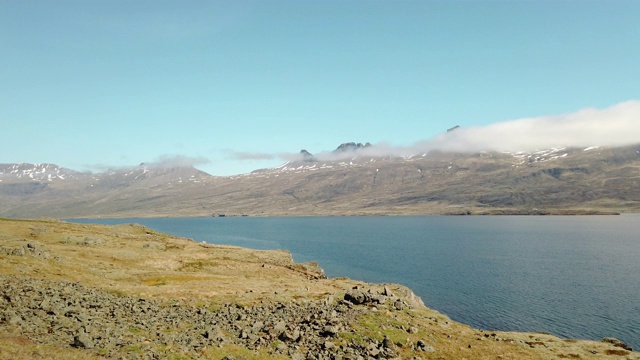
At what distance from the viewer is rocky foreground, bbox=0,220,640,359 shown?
28.8 meters

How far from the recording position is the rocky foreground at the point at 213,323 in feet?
94.4

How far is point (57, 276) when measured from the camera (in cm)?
4678

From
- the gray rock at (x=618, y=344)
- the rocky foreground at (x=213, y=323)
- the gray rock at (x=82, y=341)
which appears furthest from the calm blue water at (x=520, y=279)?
the gray rock at (x=82, y=341)

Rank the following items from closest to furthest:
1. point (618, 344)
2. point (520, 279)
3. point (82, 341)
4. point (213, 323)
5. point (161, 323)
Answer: point (82, 341) < point (161, 323) < point (213, 323) < point (618, 344) < point (520, 279)

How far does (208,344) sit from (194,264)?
52.7m

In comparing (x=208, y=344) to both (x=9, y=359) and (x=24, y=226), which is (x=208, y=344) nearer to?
(x=9, y=359)

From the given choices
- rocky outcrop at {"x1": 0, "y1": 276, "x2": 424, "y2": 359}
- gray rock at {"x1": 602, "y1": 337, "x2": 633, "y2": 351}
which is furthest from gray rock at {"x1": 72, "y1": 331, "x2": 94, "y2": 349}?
gray rock at {"x1": 602, "y1": 337, "x2": 633, "y2": 351}

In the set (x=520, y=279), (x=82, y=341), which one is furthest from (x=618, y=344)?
(x=520, y=279)

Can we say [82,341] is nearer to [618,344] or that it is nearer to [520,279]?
[618,344]

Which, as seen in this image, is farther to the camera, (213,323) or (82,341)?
(213,323)

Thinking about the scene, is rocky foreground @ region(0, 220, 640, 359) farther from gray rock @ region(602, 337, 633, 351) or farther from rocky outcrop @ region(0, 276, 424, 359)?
gray rock @ region(602, 337, 633, 351)

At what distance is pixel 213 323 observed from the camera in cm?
3741

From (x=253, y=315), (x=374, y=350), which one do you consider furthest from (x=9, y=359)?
(x=374, y=350)

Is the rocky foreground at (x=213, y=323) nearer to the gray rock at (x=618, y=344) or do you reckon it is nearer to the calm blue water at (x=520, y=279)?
the gray rock at (x=618, y=344)
